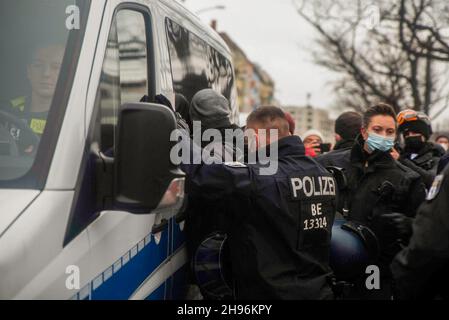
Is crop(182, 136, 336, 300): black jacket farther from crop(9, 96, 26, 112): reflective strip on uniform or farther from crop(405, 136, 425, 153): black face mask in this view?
crop(405, 136, 425, 153): black face mask

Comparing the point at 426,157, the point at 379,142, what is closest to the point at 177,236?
the point at 379,142

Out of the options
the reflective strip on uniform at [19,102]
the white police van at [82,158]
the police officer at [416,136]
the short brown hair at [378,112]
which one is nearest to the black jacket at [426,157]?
the police officer at [416,136]

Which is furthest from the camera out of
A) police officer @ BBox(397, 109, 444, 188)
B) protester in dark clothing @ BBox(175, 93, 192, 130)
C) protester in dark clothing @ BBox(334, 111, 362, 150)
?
protester in dark clothing @ BBox(334, 111, 362, 150)

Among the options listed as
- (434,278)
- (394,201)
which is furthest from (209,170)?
(394,201)

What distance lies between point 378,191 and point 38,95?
2247 mm

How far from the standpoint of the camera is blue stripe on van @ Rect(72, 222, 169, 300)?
7.14 feet

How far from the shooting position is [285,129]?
3.11 m

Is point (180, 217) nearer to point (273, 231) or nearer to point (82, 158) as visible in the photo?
point (273, 231)

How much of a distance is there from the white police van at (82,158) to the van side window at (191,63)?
47cm

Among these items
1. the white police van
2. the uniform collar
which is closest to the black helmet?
the uniform collar

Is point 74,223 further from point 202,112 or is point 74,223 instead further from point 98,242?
point 202,112

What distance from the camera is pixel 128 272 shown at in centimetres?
242

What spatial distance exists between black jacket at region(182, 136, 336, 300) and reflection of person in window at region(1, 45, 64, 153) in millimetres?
770

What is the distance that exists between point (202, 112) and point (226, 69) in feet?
7.71
